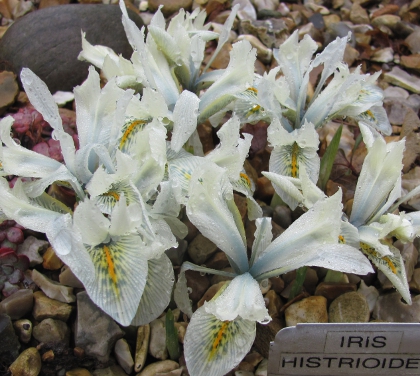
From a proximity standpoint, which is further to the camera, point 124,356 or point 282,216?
point 282,216

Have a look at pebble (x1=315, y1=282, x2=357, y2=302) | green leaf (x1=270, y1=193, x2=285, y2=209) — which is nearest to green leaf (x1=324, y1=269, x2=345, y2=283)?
pebble (x1=315, y1=282, x2=357, y2=302)

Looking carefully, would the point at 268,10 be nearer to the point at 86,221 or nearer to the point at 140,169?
the point at 140,169

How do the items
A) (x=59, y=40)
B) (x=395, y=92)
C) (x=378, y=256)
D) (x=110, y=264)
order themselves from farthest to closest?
(x=395, y=92), (x=59, y=40), (x=378, y=256), (x=110, y=264)

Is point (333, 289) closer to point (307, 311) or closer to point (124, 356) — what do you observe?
point (307, 311)

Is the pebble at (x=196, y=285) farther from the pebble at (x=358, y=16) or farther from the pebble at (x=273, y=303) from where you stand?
the pebble at (x=358, y=16)

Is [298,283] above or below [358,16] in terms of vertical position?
below

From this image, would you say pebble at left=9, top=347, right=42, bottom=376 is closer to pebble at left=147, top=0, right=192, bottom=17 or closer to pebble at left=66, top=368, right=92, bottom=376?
pebble at left=66, top=368, right=92, bottom=376

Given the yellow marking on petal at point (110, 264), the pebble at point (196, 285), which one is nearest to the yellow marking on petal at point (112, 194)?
the yellow marking on petal at point (110, 264)

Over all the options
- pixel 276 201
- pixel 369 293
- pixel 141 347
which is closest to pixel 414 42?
pixel 276 201
